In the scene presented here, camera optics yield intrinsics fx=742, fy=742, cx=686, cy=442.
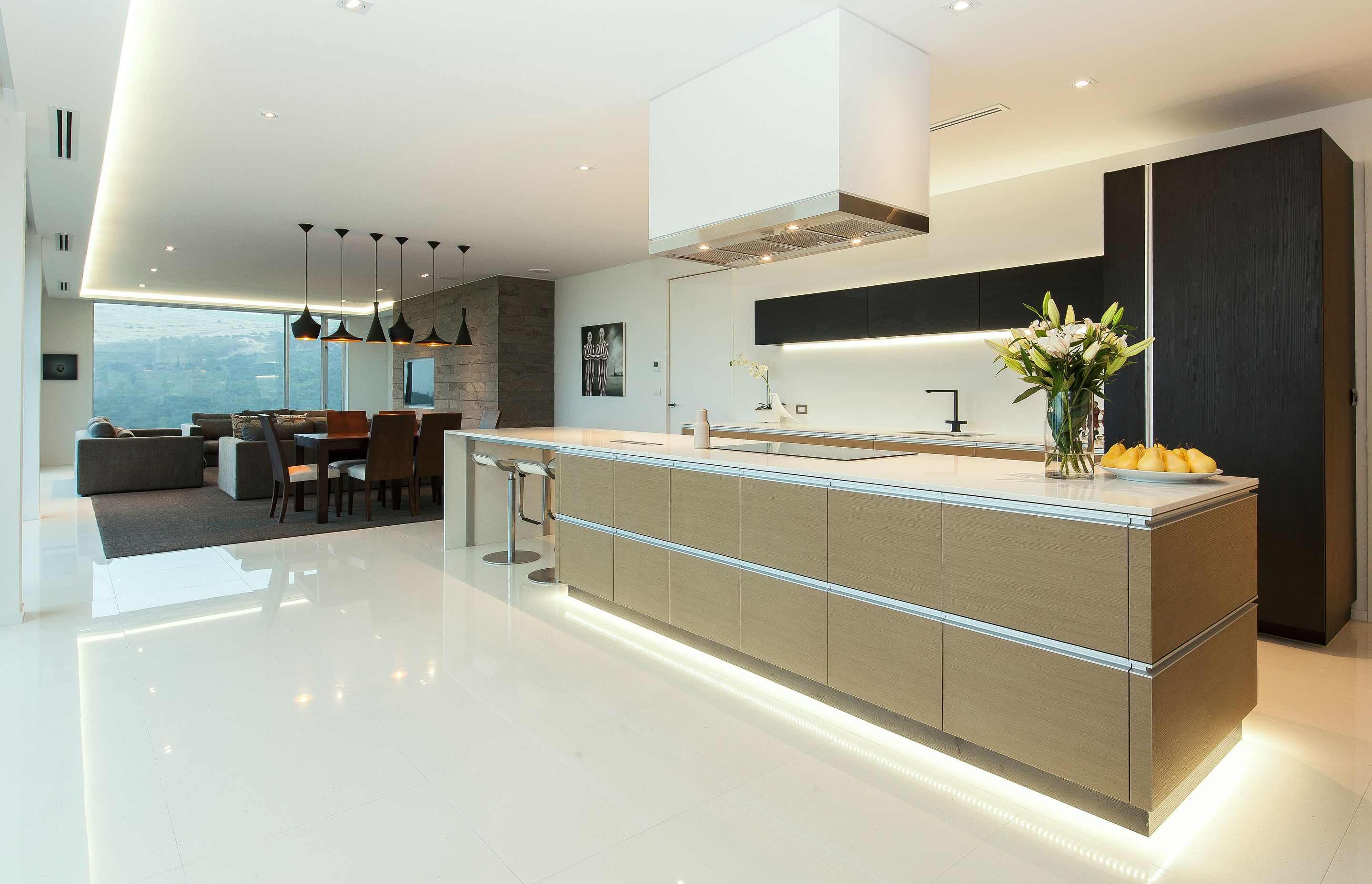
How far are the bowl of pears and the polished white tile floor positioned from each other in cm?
90

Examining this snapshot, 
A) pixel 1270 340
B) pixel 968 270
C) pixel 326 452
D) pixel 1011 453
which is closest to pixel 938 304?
pixel 968 270

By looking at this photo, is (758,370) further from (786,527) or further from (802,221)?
(786,527)

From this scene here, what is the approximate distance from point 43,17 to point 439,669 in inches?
118

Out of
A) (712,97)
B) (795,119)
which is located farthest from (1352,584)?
(712,97)

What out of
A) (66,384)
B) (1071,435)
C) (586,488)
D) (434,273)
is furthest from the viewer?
(66,384)

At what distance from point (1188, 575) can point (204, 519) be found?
7.17 metres

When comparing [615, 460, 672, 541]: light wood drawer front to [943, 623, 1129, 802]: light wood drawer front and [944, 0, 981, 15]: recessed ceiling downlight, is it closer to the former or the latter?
[943, 623, 1129, 802]: light wood drawer front

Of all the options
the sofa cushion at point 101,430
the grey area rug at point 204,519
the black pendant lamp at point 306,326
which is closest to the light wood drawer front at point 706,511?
the grey area rug at point 204,519

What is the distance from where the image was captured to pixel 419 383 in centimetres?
1198

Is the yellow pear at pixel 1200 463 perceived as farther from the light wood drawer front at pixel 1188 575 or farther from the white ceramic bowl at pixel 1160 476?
the light wood drawer front at pixel 1188 575

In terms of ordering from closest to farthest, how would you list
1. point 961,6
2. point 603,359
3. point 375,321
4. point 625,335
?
1. point 961,6
2. point 375,321
3. point 625,335
4. point 603,359

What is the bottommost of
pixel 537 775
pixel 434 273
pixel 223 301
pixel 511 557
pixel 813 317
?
pixel 537 775

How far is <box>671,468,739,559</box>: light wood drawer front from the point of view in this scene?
2977mm

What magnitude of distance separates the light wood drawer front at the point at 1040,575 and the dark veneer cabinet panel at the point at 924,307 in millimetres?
3341
